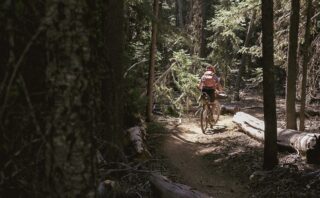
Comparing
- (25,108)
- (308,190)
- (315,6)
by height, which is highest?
(315,6)

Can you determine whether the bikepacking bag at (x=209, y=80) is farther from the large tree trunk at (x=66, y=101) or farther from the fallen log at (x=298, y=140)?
the large tree trunk at (x=66, y=101)

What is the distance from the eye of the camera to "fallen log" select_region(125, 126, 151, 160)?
37.6 feet

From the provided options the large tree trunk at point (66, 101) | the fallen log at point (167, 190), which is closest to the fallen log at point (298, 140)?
the fallen log at point (167, 190)

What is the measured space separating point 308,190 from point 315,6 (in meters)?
7.40

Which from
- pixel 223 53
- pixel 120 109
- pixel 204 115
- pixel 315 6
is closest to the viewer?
pixel 120 109

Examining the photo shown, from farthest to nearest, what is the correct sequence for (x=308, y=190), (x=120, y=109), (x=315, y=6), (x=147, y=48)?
(x=147, y=48) < (x=315, y=6) < (x=120, y=109) < (x=308, y=190)

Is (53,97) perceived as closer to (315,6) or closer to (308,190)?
(308,190)

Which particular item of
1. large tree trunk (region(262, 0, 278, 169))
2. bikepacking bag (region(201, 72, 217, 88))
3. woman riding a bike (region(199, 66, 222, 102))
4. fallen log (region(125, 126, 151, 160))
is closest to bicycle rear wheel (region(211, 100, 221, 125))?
woman riding a bike (region(199, 66, 222, 102))

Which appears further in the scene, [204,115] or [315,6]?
[204,115]

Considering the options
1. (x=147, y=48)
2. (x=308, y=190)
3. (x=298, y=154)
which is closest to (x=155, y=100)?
(x=147, y=48)

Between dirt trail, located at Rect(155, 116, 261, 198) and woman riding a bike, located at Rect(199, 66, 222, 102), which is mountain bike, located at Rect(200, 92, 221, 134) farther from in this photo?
dirt trail, located at Rect(155, 116, 261, 198)

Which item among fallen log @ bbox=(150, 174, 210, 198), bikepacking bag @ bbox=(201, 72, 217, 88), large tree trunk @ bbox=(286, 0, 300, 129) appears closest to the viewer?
fallen log @ bbox=(150, 174, 210, 198)

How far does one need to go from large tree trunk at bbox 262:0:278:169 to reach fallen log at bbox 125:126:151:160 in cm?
319

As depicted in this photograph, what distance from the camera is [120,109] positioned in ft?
35.6
